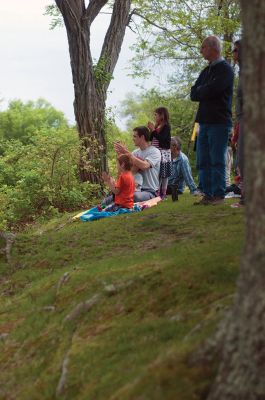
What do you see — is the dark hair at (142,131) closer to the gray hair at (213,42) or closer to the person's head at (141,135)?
the person's head at (141,135)

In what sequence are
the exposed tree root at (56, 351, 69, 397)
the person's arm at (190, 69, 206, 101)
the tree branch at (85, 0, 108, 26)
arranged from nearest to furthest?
the exposed tree root at (56, 351, 69, 397), the person's arm at (190, 69, 206, 101), the tree branch at (85, 0, 108, 26)

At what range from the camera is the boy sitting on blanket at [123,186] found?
11086mm

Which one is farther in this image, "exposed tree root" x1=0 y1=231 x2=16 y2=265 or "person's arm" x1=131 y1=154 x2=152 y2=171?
"person's arm" x1=131 y1=154 x2=152 y2=171

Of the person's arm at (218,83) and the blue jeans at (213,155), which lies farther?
the blue jeans at (213,155)

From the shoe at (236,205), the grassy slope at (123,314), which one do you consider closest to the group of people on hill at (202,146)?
the shoe at (236,205)

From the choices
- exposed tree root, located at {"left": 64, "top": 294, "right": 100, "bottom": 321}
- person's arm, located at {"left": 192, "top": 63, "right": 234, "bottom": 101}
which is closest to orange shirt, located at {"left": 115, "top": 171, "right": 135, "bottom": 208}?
person's arm, located at {"left": 192, "top": 63, "right": 234, "bottom": 101}

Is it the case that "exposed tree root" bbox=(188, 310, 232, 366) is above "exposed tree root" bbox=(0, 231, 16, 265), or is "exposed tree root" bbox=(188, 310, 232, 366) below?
above

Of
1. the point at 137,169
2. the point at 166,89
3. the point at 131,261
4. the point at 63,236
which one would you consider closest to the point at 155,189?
the point at 137,169

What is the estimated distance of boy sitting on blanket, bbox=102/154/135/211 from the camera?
36.4ft

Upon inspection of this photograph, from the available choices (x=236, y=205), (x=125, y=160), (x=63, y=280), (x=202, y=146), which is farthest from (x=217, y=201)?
(x=63, y=280)

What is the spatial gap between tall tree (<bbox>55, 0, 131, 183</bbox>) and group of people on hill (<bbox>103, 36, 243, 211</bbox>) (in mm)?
3990

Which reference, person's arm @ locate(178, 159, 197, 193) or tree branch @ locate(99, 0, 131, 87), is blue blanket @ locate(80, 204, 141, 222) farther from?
tree branch @ locate(99, 0, 131, 87)

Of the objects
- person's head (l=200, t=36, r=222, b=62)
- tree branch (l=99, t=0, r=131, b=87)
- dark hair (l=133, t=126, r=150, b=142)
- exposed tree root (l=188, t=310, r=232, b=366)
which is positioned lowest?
exposed tree root (l=188, t=310, r=232, b=366)

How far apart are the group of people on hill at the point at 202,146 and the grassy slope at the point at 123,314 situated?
1681 millimetres
